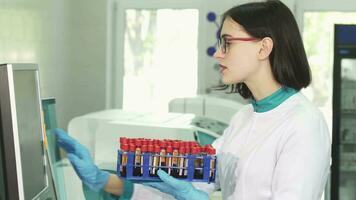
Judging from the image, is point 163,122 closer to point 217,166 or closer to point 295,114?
point 217,166

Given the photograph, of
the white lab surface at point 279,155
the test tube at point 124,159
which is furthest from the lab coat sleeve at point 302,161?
the test tube at point 124,159

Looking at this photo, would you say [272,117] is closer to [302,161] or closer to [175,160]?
[302,161]

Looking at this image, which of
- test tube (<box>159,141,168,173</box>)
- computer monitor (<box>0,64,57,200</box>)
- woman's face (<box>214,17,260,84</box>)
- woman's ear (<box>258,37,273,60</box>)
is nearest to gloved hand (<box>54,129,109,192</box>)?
computer monitor (<box>0,64,57,200</box>)

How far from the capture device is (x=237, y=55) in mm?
1528

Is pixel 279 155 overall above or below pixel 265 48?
below

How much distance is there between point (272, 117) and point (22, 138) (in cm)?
80

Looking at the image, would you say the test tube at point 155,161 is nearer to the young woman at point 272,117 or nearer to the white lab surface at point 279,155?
the young woman at point 272,117

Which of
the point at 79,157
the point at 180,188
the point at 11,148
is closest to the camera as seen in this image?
the point at 11,148

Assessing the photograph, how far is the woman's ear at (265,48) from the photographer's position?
59.2 inches

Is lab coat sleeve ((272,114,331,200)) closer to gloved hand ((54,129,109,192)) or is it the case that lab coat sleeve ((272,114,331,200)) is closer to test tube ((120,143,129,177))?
test tube ((120,143,129,177))

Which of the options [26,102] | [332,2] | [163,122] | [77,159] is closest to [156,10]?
[332,2]

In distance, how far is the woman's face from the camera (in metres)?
1.52

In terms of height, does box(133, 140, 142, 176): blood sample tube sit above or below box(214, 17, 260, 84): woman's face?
below

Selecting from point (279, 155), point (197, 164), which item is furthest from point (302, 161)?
point (197, 164)
